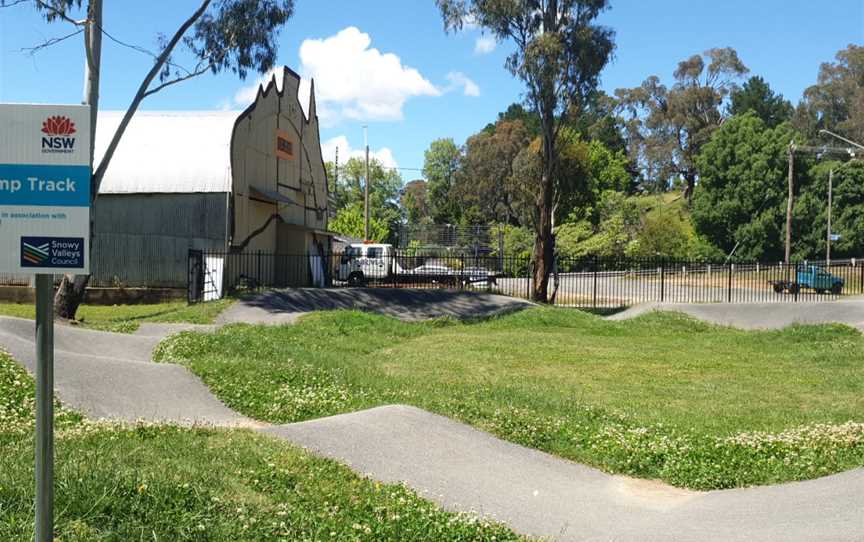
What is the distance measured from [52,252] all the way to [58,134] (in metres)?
0.58

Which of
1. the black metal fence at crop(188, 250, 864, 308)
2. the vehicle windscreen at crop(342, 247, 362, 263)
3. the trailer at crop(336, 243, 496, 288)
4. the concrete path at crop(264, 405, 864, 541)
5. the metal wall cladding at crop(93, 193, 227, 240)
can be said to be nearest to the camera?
the concrete path at crop(264, 405, 864, 541)

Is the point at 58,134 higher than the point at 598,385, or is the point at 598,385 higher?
the point at 58,134

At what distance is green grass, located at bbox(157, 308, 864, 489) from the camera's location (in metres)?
8.60

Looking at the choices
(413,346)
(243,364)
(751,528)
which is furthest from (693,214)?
(751,528)

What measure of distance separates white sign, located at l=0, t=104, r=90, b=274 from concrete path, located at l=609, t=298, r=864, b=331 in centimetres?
2218

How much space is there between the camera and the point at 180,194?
2895cm

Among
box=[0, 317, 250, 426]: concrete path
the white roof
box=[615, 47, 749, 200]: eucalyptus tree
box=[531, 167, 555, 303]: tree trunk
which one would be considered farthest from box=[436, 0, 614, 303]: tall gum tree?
box=[615, 47, 749, 200]: eucalyptus tree

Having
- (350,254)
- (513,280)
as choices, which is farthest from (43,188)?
(513,280)

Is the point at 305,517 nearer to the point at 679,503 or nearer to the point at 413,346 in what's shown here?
the point at 679,503

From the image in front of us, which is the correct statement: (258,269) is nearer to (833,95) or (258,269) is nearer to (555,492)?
(555,492)

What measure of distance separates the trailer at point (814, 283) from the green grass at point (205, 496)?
32.6m

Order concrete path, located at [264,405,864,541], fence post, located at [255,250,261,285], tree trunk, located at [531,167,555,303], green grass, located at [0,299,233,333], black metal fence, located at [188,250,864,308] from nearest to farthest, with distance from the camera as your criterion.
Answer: concrete path, located at [264,405,864,541] < green grass, located at [0,299,233,333] < black metal fence, located at [188,250,864,308] < fence post, located at [255,250,261,285] < tree trunk, located at [531,167,555,303]

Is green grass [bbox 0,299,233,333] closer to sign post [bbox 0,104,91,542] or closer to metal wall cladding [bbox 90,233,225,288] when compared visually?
metal wall cladding [bbox 90,233,225,288]

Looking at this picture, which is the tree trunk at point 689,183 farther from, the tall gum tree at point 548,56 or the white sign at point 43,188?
the white sign at point 43,188
